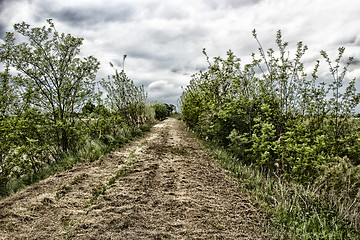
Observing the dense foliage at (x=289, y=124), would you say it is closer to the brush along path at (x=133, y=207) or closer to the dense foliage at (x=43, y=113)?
the brush along path at (x=133, y=207)

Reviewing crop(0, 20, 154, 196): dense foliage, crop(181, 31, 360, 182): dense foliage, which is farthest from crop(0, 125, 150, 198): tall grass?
crop(181, 31, 360, 182): dense foliage

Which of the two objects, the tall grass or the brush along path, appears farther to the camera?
the tall grass

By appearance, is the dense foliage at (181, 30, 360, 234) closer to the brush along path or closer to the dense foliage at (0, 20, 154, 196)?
the brush along path

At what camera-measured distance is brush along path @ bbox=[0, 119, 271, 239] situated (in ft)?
8.32

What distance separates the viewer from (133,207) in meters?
3.02

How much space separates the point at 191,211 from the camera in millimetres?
3014

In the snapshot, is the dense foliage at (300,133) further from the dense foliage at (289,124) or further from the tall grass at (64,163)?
the tall grass at (64,163)

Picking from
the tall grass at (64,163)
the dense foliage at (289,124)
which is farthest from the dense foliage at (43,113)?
the dense foliage at (289,124)

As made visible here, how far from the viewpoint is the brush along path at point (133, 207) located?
2537 mm

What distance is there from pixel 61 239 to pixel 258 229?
2.66 m

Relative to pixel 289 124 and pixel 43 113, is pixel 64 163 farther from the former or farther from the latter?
pixel 289 124

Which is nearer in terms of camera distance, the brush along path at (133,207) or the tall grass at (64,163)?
the brush along path at (133,207)

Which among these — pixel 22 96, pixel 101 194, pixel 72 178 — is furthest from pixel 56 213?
pixel 22 96

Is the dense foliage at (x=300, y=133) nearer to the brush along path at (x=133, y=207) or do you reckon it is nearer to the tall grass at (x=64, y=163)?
the brush along path at (x=133, y=207)
